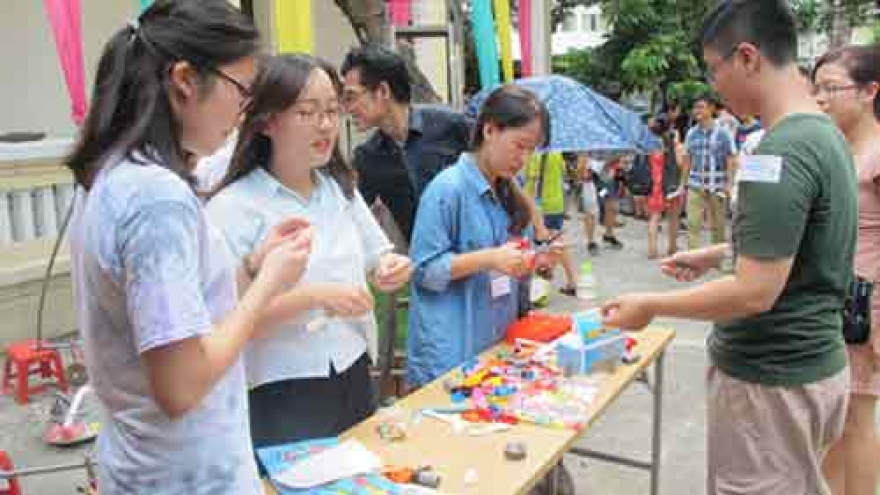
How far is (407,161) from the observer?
10.8 feet

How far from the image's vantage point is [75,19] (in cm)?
363

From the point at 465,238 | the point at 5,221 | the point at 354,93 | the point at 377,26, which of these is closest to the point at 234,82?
the point at 465,238

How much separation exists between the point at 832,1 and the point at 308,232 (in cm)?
1764

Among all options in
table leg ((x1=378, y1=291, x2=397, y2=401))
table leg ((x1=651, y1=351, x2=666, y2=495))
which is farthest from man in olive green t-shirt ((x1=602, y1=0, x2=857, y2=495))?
table leg ((x1=378, y1=291, x2=397, y2=401))

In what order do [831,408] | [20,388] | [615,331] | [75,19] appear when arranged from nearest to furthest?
[831,408] < [615,331] < [75,19] < [20,388]

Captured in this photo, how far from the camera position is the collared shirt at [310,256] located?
65.6 inches

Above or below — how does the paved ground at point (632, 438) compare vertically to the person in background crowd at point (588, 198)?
below

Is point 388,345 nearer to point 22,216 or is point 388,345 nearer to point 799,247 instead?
point 799,247

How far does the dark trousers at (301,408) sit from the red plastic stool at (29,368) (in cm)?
275

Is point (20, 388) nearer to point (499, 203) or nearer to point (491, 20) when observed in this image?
point (499, 203)

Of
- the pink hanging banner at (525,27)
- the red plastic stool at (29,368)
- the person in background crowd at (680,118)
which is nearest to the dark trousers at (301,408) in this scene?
the red plastic stool at (29,368)

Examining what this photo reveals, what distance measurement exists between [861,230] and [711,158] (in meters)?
4.89

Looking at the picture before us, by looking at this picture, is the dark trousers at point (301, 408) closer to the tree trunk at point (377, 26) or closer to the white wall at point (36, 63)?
the tree trunk at point (377, 26)

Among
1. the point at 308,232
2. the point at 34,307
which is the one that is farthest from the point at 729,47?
the point at 34,307
